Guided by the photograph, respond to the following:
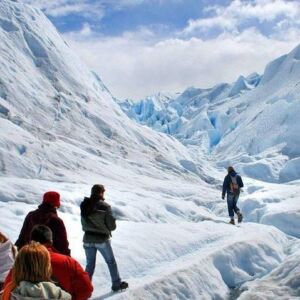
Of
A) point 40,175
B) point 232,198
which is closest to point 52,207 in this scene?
point 232,198

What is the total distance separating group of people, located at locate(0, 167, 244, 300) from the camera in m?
3.40

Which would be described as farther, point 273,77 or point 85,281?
point 273,77

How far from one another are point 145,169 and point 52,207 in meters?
22.8

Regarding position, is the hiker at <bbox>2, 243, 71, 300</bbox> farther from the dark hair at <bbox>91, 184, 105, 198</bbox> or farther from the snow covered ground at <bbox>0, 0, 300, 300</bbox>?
the snow covered ground at <bbox>0, 0, 300, 300</bbox>

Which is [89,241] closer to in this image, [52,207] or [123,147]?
[52,207]

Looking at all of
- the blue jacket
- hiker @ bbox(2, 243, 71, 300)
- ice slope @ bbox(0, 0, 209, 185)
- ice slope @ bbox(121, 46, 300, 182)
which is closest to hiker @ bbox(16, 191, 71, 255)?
hiker @ bbox(2, 243, 71, 300)

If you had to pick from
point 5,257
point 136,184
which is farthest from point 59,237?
point 136,184

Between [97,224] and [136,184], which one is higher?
[136,184]

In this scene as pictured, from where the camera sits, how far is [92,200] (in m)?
7.12

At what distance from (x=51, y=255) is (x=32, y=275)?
0.64 m

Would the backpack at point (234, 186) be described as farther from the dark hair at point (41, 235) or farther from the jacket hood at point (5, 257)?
the dark hair at point (41, 235)

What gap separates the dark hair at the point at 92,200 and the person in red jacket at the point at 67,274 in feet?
9.32

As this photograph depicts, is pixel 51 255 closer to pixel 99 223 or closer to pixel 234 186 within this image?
pixel 99 223

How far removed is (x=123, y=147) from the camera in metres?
31.2
